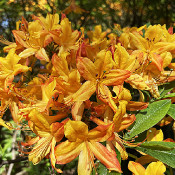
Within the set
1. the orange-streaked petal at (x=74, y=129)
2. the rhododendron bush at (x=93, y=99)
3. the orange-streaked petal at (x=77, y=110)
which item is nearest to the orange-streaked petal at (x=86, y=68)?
the rhododendron bush at (x=93, y=99)

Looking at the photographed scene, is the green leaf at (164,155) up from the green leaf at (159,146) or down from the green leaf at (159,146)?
down

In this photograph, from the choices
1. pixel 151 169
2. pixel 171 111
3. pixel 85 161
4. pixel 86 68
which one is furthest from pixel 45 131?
pixel 171 111

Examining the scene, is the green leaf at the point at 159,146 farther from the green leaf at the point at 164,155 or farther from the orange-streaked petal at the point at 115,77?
the orange-streaked petal at the point at 115,77

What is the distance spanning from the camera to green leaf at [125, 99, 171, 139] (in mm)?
1077

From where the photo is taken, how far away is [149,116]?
112 centimetres

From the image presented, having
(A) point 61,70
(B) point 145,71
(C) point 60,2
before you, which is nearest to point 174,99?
(B) point 145,71

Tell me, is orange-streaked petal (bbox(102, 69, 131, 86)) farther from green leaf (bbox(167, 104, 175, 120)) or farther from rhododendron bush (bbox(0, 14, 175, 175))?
green leaf (bbox(167, 104, 175, 120))

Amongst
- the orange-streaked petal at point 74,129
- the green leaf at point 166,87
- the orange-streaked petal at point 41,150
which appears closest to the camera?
the orange-streaked petal at point 74,129

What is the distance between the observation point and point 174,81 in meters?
1.28

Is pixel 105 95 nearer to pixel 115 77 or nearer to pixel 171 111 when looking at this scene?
pixel 115 77

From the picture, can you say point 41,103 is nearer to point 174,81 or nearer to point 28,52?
point 28,52

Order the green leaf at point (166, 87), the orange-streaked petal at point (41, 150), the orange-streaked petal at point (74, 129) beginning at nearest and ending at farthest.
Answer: the orange-streaked petal at point (74, 129) → the orange-streaked petal at point (41, 150) → the green leaf at point (166, 87)

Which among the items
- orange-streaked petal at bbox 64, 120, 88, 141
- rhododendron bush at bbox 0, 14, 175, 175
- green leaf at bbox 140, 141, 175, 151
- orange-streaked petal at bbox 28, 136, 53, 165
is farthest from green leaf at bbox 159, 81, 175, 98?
orange-streaked petal at bbox 28, 136, 53, 165

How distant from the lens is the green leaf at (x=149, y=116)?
1.08 meters
